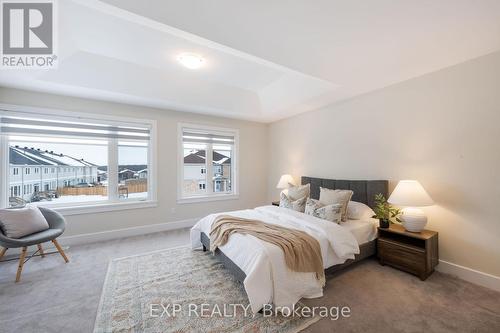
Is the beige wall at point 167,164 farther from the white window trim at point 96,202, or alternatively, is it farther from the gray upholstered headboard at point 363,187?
the gray upholstered headboard at point 363,187

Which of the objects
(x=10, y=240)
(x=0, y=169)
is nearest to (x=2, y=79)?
(x=0, y=169)

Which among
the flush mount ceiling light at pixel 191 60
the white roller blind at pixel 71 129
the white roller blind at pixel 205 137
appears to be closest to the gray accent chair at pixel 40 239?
the white roller blind at pixel 71 129

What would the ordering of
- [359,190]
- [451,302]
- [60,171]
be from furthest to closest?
[60,171], [359,190], [451,302]

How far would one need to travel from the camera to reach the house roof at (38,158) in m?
3.29

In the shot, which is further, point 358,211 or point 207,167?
point 207,167

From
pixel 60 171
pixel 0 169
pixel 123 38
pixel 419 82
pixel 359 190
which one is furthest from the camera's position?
pixel 60 171

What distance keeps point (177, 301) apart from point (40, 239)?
1991mm

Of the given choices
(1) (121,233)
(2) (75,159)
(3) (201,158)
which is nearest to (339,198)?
(3) (201,158)

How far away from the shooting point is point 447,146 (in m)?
2.61

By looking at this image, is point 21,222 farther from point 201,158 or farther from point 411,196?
point 411,196

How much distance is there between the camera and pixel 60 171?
12.0 ft

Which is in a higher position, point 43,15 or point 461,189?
point 43,15

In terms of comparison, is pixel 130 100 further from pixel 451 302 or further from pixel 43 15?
pixel 451 302

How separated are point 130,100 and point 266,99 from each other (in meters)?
2.62
